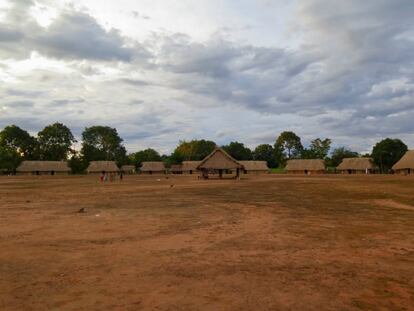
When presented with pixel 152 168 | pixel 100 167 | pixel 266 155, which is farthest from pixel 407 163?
pixel 100 167

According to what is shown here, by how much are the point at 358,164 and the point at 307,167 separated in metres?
10.1

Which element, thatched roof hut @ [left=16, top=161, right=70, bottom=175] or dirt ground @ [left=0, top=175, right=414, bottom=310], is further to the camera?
thatched roof hut @ [left=16, top=161, right=70, bottom=175]

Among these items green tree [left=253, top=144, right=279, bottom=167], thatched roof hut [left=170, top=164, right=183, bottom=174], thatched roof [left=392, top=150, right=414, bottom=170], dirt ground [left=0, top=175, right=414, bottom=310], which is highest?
green tree [left=253, top=144, right=279, bottom=167]

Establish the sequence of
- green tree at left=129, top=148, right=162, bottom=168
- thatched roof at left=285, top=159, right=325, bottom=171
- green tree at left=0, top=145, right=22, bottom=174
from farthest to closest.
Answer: green tree at left=129, top=148, right=162, bottom=168 → thatched roof at left=285, top=159, right=325, bottom=171 → green tree at left=0, top=145, right=22, bottom=174

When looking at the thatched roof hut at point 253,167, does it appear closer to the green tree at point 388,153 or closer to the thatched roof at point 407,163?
the green tree at point 388,153

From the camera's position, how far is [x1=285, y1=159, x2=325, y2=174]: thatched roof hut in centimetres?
7969

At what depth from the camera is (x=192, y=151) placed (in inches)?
4043

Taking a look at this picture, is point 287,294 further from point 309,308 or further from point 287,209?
point 287,209

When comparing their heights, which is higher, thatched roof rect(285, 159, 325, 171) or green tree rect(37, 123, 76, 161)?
green tree rect(37, 123, 76, 161)

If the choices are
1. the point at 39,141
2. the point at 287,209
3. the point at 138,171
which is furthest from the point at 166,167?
the point at 287,209

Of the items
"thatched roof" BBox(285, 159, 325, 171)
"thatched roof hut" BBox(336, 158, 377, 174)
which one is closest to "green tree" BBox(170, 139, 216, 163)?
"thatched roof" BBox(285, 159, 325, 171)

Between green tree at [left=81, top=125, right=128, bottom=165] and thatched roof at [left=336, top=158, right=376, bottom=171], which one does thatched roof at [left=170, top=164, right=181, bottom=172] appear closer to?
green tree at [left=81, top=125, right=128, bottom=165]

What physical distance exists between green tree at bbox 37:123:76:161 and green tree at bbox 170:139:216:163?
27.3m

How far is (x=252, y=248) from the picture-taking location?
819cm
